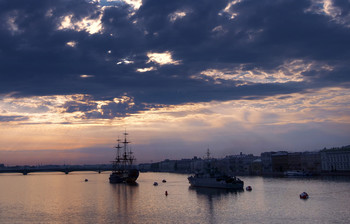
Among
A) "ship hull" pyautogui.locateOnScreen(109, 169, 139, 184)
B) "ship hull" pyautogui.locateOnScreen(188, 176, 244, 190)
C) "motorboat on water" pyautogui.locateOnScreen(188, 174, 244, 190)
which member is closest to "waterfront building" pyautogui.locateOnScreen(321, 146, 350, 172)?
"ship hull" pyautogui.locateOnScreen(109, 169, 139, 184)

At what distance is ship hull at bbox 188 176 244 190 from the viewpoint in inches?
3920

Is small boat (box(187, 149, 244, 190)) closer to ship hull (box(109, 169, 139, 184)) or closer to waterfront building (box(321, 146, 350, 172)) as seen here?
ship hull (box(109, 169, 139, 184))

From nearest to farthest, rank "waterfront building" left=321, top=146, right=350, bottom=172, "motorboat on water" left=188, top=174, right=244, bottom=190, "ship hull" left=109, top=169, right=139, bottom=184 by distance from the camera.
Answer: "motorboat on water" left=188, top=174, right=244, bottom=190 → "ship hull" left=109, top=169, right=139, bottom=184 → "waterfront building" left=321, top=146, right=350, bottom=172

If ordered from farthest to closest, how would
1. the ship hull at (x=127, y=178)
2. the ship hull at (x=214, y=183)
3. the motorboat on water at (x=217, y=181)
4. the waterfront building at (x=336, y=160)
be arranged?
the waterfront building at (x=336, y=160) < the ship hull at (x=127, y=178) < the motorboat on water at (x=217, y=181) < the ship hull at (x=214, y=183)

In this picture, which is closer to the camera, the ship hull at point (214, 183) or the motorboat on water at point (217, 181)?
the ship hull at point (214, 183)

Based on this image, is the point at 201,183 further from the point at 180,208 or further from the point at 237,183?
the point at 180,208

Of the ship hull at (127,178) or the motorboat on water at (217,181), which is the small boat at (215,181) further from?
the ship hull at (127,178)

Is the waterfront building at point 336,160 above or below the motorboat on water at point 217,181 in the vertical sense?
above

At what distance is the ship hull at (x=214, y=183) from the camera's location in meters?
99.6

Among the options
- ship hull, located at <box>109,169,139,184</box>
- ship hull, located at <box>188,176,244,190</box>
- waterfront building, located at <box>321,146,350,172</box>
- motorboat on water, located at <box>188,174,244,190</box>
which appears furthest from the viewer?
waterfront building, located at <box>321,146,350,172</box>

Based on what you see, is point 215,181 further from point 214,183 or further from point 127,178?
point 127,178

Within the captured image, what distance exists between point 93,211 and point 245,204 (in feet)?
85.7

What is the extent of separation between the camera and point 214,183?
347 feet

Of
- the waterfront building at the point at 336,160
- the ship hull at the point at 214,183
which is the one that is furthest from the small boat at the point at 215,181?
the waterfront building at the point at 336,160
